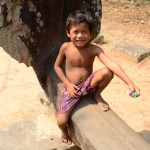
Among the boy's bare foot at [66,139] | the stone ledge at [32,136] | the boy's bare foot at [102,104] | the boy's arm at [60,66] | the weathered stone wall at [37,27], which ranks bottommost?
the stone ledge at [32,136]

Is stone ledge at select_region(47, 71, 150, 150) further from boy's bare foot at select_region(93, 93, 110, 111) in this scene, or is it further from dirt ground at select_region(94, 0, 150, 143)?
dirt ground at select_region(94, 0, 150, 143)

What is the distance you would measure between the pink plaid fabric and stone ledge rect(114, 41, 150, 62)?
2.90 m

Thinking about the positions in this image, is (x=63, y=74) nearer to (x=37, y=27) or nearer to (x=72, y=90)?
(x=72, y=90)

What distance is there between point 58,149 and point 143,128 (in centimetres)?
131

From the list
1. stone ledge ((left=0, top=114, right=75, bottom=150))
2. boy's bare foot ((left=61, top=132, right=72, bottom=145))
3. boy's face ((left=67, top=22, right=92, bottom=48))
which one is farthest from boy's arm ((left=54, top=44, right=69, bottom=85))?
stone ledge ((left=0, top=114, right=75, bottom=150))

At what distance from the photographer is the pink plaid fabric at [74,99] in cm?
204

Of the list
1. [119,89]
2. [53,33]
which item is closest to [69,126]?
[53,33]

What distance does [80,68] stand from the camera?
6.98 ft

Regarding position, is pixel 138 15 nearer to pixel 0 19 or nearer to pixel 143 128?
pixel 143 128

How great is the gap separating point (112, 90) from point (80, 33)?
2.15 meters

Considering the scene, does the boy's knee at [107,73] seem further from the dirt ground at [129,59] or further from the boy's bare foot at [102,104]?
the dirt ground at [129,59]

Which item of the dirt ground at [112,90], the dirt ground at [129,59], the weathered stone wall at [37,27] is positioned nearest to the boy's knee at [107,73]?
the weathered stone wall at [37,27]

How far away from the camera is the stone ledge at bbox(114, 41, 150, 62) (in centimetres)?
484

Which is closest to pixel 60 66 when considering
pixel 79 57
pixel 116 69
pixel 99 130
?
pixel 79 57
